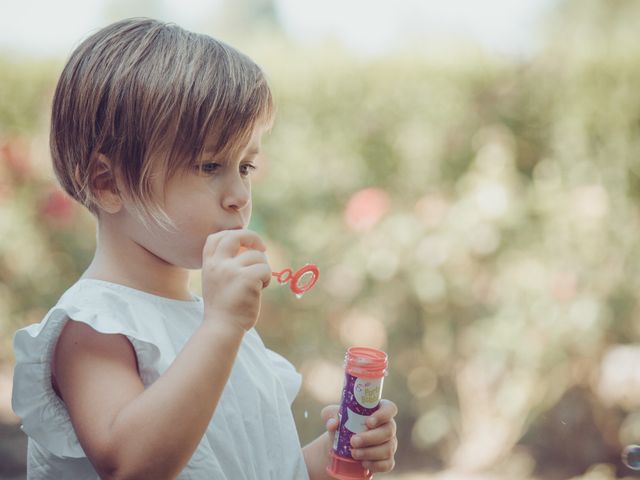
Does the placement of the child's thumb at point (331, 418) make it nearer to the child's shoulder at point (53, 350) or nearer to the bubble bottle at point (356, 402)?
the bubble bottle at point (356, 402)

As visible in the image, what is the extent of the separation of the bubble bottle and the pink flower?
1894 mm

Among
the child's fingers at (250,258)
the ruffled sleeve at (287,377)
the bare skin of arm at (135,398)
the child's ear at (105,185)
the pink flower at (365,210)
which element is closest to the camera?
the bare skin of arm at (135,398)

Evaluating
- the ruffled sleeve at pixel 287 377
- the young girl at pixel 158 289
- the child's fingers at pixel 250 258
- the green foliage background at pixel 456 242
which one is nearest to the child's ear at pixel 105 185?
the young girl at pixel 158 289

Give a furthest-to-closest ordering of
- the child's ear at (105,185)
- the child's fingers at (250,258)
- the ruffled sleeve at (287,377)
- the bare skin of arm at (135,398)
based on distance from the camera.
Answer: the ruffled sleeve at (287,377) → the child's ear at (105,185) → the child's fingers at (250,258) → the bare skin of arm at (135,398)

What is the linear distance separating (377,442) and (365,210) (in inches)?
76.2

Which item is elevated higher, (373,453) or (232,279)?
(232,279)

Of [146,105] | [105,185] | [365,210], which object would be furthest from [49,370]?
[365,210]

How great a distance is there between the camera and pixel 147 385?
115cm

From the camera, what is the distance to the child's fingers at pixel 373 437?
123 cm

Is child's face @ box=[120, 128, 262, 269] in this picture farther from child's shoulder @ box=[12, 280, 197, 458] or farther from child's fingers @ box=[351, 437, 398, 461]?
child's fingers @ box=[351, 437, 398, 461]

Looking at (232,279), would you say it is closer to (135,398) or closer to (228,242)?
(228,242)

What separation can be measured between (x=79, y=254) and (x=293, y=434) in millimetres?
2022

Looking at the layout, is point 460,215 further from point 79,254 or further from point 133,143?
point 133,143

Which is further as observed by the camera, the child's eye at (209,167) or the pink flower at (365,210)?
the pink flower at (365,210)
